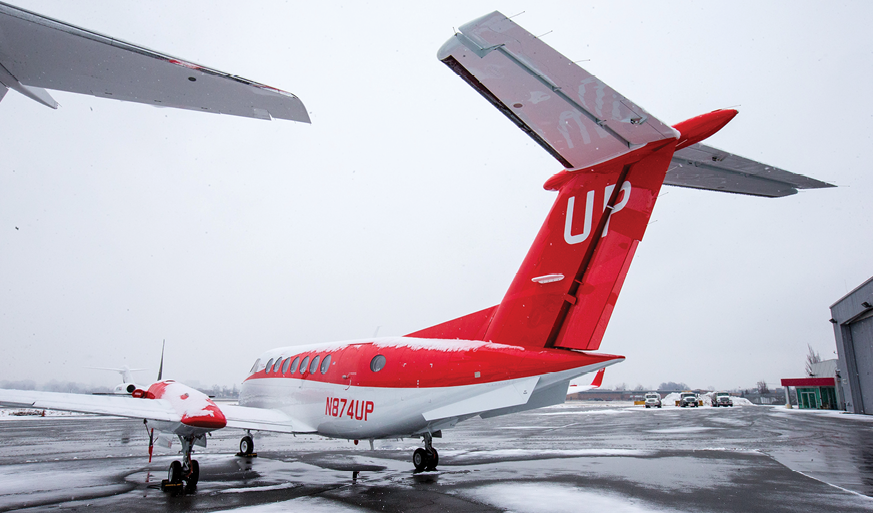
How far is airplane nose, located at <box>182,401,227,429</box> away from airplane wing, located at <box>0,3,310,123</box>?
589 centimetres

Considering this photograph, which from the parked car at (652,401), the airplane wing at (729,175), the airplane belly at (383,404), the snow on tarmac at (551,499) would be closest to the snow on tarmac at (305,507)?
the airplane belly at (383,404)

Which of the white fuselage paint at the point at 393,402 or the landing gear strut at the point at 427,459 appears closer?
the white fuselage paint at the point at 393,402

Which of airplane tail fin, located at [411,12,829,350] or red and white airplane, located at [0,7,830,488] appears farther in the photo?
airplane tail fin, located at [411,12,829,350]

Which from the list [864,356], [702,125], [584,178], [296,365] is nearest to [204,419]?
[296,365]

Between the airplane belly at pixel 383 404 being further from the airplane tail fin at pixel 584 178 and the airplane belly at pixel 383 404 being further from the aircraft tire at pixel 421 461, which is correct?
the aircraft tire at pixel 421 461

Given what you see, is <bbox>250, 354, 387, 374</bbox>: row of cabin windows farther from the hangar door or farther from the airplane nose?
the hangar door

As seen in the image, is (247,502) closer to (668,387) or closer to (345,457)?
(345,457)

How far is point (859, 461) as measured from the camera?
34.4ft

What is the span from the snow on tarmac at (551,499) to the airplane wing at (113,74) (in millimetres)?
5583

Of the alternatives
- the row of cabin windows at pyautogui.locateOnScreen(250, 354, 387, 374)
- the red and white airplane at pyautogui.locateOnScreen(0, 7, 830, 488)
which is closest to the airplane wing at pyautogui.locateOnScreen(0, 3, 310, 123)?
the red and white airplane at pyautogui.locateOnScreen(0, 7, 830, 488)

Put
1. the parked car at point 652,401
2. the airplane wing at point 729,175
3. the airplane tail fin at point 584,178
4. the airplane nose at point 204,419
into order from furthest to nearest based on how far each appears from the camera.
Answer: the parked car at point 652,401, the airplane nose at point 204,419, the airplane wing at point 729,175, the airplane tail fin at point 584,178

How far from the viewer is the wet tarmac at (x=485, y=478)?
6.71 metres

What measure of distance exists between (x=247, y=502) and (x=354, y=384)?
9.24 ft

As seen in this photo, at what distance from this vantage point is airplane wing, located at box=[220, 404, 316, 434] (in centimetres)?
958
